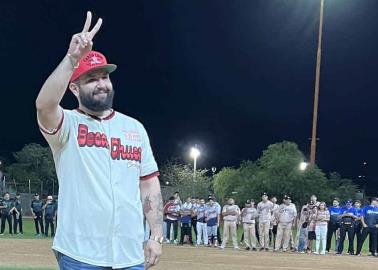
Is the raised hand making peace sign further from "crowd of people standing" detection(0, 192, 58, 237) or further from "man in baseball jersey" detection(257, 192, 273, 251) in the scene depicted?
"crowd of people standing" detection(0, 192, 58, 237)

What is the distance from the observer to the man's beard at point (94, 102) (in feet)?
13.8

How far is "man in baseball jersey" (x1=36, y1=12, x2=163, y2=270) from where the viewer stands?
4070 millimetres

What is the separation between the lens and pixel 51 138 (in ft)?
13.3

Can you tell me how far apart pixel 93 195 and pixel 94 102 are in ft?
1.90

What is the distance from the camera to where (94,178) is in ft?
13.5

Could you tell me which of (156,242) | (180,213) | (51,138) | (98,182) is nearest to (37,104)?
(51,138)

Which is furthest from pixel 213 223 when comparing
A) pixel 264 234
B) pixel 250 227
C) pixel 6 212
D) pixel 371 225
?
pixel 6 212

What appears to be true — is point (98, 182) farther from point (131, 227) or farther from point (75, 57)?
point (75, 57)

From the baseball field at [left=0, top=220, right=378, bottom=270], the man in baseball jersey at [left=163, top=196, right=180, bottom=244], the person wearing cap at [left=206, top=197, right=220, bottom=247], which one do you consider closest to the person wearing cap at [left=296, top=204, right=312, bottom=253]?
the person wearing cap at [left=206, top=197, right=220, bottom=247]

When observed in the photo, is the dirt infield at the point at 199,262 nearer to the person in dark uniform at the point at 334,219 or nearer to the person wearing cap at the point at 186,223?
the person in dark uniform at the point at 334,219

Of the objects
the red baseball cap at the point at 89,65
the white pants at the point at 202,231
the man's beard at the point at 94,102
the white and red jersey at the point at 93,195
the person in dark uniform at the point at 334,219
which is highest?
the red baseball cap at the point at 89,65

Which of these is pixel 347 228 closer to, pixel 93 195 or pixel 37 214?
pixel 37 214

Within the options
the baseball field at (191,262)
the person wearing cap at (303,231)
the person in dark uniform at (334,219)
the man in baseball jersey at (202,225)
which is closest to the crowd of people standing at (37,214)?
the man in baseball jersey at (202,225)

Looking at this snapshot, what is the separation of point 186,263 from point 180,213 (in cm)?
1146
